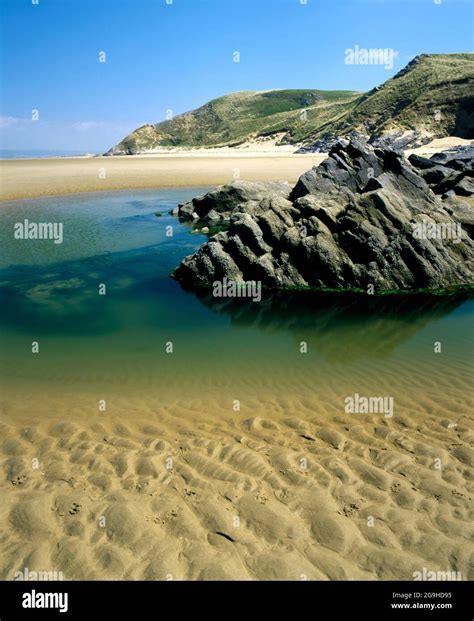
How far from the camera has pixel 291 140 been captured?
148 metres

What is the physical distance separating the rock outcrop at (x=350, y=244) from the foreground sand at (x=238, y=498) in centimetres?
1177

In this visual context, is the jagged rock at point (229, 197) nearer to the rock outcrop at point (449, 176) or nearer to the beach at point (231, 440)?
the rock outcrop at point (449, 176)

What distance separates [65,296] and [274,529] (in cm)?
1774

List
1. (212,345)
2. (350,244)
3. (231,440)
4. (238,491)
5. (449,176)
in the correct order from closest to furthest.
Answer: (238,491)
(231,440)
(212,345)
(350,244)
(449,176)

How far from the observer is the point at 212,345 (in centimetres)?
1639

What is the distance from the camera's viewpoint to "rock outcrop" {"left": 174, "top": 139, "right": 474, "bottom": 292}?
72.6 ft

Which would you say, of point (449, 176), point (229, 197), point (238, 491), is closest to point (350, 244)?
point (238, 491)

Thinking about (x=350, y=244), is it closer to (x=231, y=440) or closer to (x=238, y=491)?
(x=231, y=440)

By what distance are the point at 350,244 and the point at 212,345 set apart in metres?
10.3

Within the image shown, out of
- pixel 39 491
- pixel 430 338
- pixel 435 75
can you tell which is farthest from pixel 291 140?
pixel 39 491

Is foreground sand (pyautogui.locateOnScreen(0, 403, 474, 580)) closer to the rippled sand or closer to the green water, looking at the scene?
the rippled sand

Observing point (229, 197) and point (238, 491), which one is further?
point (229, 197)

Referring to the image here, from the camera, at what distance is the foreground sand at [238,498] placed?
7301 mm

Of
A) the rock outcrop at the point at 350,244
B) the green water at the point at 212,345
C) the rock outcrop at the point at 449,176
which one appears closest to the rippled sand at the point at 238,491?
the green water at the point at 212,345
